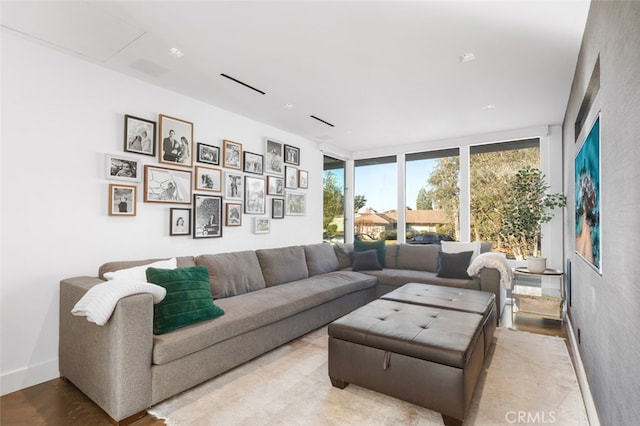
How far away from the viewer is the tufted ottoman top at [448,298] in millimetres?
2770

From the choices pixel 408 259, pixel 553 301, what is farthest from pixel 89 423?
pixel 553 301

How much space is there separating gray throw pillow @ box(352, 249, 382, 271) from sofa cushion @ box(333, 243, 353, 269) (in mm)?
240

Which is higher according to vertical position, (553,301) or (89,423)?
(553,301)

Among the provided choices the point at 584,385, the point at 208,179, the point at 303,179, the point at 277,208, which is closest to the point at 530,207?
the point at 584,385

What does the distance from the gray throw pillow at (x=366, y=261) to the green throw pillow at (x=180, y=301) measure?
2.63 metres

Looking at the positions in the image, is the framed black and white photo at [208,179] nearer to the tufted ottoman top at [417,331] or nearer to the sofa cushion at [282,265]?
the sofa cushion at [282,265]

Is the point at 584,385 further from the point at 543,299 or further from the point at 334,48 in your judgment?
the point at 334,48

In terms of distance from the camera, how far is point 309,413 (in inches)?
78.7

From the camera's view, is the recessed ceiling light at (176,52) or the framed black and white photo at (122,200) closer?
the recessed ceiling light at (176,52)

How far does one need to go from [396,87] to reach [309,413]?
298 cm

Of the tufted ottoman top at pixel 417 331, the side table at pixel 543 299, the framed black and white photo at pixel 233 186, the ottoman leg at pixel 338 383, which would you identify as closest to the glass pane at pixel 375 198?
the side table at pixel 543 299

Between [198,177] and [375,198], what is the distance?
11.8ft

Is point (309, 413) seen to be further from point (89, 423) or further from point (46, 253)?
point (46, 253)

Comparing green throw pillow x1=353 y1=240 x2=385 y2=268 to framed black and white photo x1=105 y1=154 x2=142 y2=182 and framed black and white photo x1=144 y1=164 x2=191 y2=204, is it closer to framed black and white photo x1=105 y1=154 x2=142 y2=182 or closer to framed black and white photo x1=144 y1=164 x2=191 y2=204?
framed black and white photo x1=144 y1=164 x2=191 y2=204
